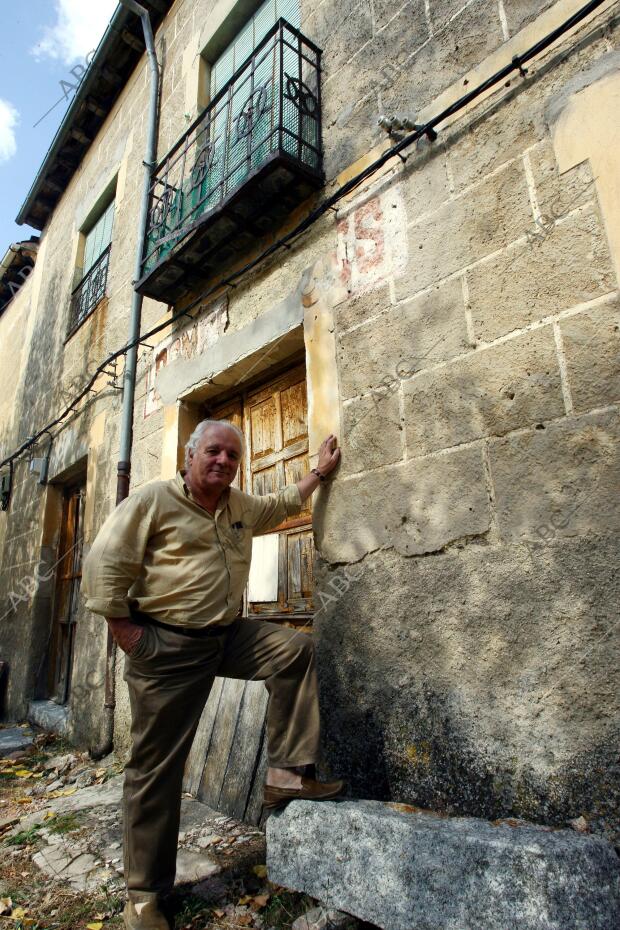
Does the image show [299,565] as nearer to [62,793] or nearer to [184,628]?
[184,628]

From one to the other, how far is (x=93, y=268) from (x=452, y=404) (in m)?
5.84

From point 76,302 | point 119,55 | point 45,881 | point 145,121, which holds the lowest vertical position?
point 45,881

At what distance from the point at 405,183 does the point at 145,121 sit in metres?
4.34

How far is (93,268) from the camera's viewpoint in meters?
6.60

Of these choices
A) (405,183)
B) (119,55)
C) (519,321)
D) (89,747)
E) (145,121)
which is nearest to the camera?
(519,321)

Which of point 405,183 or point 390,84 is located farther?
point 390,84

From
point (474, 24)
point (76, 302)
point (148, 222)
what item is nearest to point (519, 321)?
point (474, 24)

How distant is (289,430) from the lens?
135 inches

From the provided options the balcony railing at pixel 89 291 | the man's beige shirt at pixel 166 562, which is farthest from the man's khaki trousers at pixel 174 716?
the balcony railing at pixel 89 291

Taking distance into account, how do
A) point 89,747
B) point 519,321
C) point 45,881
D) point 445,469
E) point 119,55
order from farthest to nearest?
point 119,55 < point 89,747 < point 45,881 < point 445,469 < point 519,321

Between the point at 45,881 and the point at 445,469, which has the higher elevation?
the point at 445,469

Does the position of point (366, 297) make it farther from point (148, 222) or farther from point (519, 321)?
point (148, 222)

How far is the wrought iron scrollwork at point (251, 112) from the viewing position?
3.46 m

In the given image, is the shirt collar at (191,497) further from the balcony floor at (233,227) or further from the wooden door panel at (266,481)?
the balcony floor at (233,227)
